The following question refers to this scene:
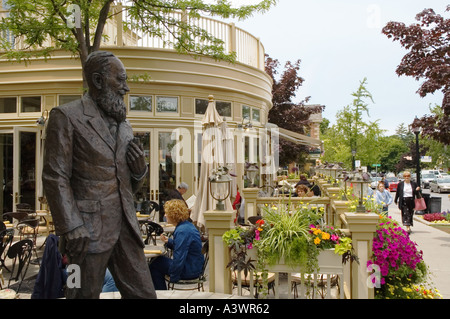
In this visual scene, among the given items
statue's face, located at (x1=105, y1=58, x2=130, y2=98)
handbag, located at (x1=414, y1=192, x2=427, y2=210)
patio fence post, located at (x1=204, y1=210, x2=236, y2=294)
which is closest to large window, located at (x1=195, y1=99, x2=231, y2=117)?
handbag, located at (x1=414, y1=192, x2=427, y2=210)

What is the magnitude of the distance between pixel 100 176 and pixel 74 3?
5555 mm

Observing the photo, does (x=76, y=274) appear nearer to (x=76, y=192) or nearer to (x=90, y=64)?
(x=76, y=192)

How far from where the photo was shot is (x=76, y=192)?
2613 mm

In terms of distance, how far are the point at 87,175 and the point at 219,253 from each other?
2138 millimetres

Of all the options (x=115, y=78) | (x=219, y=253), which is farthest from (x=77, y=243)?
(x=219, y=253)

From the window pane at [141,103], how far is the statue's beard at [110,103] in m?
9.30

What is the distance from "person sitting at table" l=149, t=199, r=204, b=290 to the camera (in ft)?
15.7

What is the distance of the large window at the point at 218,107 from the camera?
1255cm

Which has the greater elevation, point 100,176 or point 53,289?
point 100,176

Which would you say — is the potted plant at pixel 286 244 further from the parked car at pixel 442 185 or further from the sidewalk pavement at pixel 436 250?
the parked car at pixel 442 185

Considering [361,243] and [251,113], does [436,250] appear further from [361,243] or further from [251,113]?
[251,113]

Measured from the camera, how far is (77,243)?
248cm

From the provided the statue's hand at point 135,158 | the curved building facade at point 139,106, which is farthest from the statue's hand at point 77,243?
the curved building facade at point 139,106
